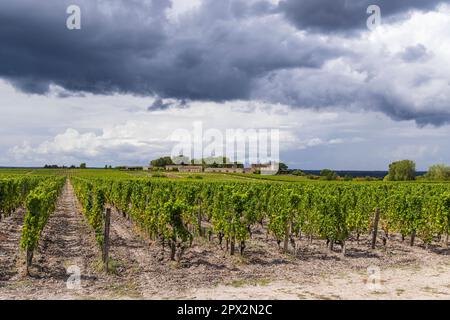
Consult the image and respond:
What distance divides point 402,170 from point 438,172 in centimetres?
829

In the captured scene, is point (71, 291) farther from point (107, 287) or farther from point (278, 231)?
point (278, 231)

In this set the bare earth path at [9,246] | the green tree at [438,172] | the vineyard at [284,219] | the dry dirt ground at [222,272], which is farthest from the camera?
the green tree at [438,172]

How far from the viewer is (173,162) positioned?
154375mm

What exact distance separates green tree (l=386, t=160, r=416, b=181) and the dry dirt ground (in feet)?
285

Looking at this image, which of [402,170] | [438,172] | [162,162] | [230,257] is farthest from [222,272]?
[162,162]

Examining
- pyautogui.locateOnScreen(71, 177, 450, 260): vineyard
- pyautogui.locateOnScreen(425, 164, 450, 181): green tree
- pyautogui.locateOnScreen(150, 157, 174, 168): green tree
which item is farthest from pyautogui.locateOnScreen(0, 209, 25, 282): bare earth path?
pyautogui.locateOnScreen(150, 157, 174, 168): green tree

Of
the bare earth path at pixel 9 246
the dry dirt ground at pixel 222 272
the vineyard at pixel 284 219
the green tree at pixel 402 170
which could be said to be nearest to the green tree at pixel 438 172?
the green tree at pixel 402 170

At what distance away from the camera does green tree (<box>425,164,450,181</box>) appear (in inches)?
3928

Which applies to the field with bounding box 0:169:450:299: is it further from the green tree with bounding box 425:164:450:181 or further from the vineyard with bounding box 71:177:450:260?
the green tree with bounding box 425:164:450:181

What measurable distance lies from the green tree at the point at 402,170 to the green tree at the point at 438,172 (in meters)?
3.62

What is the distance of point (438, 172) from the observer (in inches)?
4026

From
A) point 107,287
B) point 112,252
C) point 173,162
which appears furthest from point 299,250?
point 173,162

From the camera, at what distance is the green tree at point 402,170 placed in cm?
10025

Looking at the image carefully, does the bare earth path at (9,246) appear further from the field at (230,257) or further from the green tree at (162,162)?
the green tree at (162,162)
